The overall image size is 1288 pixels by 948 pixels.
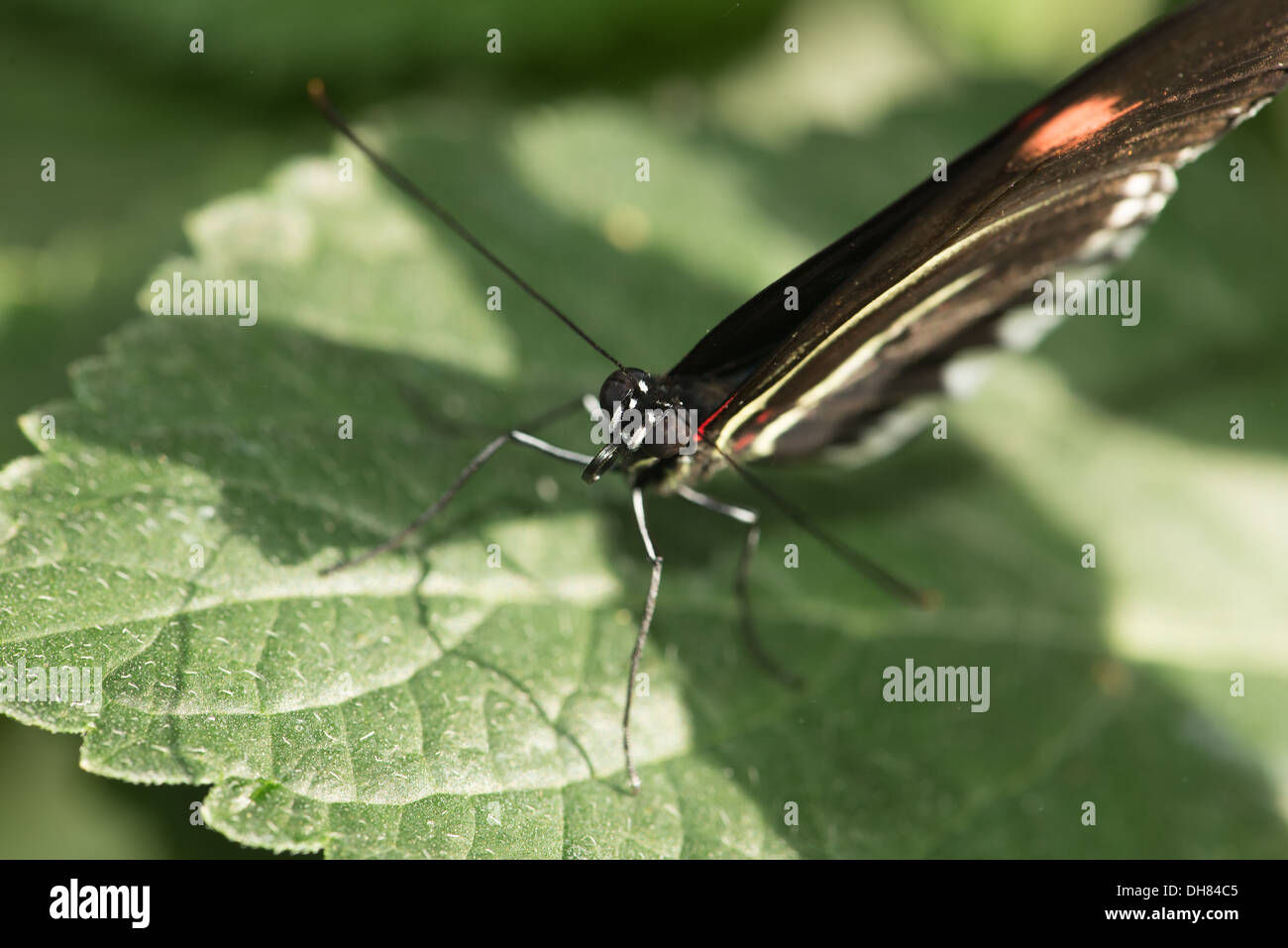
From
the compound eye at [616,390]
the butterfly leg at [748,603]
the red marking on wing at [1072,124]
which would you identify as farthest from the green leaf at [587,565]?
the red marking on wing at [1072,124]

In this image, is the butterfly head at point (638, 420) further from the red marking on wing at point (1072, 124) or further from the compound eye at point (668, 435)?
the red marking on wing at point (1072, 124)

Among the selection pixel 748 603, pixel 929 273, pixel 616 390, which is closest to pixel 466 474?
pixel 616 390

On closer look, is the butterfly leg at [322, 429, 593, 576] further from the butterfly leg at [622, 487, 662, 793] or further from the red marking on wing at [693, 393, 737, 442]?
the red marking on wing at [693, 393, 737, 442]

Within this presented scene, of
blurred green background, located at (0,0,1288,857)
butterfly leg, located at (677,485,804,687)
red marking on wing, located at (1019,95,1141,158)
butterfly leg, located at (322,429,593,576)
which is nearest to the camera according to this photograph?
red marking on wing, located at (1019,95,1141,158)

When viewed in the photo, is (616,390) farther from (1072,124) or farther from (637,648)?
(1072,124)

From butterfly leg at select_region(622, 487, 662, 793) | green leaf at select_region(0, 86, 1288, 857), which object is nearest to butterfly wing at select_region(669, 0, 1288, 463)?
butterfly leg at select_region(622, 487, 662, 793)

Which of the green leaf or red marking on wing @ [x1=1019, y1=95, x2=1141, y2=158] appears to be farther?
the green leaf

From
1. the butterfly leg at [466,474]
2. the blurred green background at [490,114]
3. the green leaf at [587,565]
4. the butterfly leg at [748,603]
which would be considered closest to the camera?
the green leaf at [587,565]
